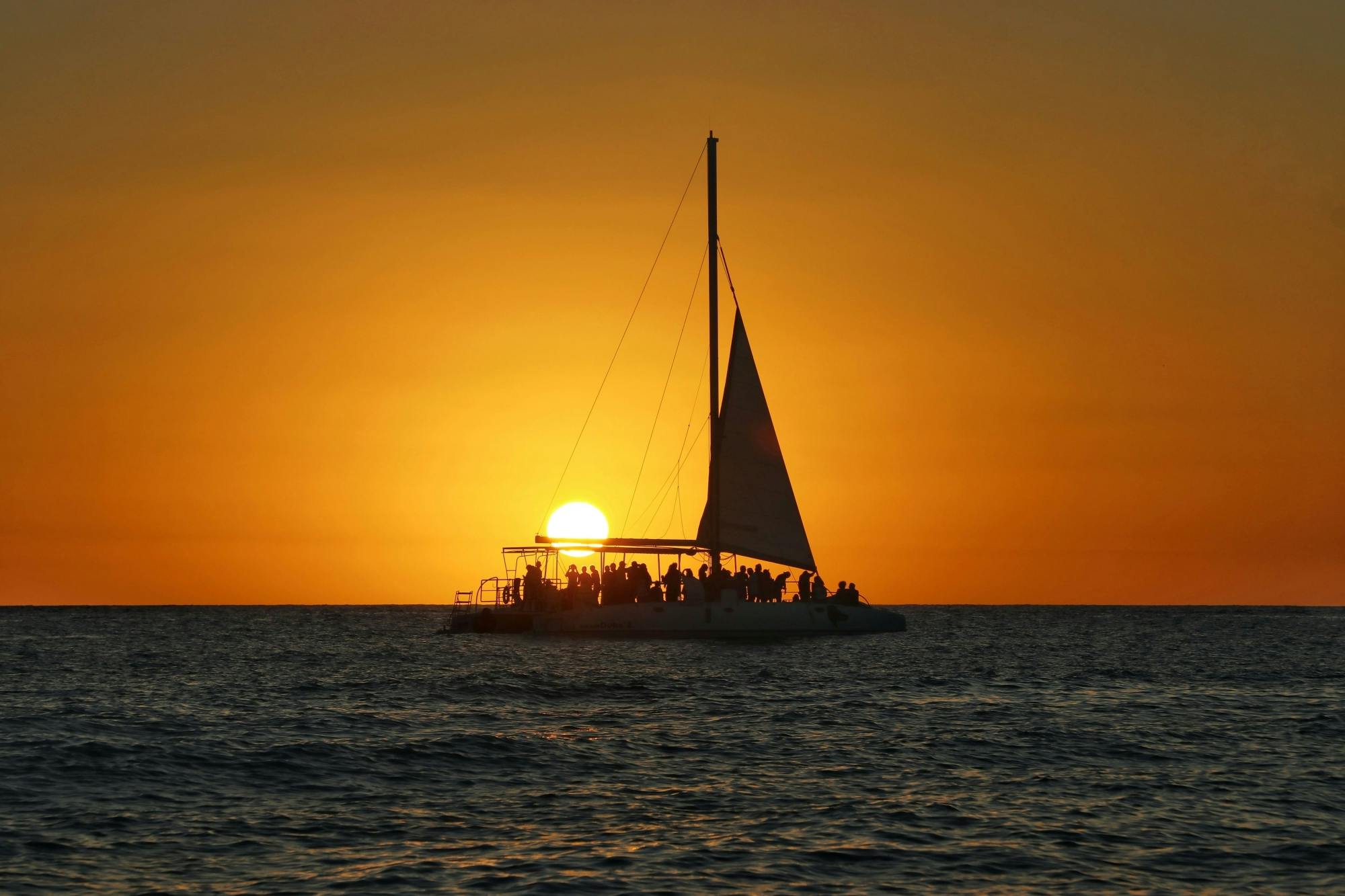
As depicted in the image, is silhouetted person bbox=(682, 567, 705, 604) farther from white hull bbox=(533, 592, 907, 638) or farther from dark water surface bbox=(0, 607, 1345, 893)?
dark water surface bbox=(0, 607, 1345, 893)

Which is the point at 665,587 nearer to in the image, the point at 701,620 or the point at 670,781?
the point at 701,620

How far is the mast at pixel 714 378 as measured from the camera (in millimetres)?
58188

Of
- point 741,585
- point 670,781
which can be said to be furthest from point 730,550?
point 670,781

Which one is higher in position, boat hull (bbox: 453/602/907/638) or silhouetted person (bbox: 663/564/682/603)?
silhouetted person (bbox: 663/564/682/603)

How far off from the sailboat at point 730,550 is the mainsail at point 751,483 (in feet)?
0.13

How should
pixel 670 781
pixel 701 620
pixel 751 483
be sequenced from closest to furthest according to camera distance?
pixel 670 781 < pixel 701 620 < pixel 751 483

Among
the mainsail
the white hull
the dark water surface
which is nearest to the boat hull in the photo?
the white hull

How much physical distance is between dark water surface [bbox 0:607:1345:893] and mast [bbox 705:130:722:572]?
13.1 meters

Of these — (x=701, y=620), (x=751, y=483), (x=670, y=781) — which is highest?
(x=751, y=483)

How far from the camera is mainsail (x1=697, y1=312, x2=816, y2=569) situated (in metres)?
58.4

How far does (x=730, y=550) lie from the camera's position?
58188 millimetres

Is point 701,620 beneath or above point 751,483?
beneath

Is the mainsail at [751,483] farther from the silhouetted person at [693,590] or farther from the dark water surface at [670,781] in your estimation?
the dark water surface at [670,781]

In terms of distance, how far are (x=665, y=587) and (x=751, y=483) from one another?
599cm
